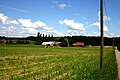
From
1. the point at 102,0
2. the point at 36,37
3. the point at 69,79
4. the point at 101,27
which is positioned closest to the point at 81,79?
the point at 69,79

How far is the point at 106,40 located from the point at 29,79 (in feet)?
504

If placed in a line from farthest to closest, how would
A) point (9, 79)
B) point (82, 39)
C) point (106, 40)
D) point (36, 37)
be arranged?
point (36, 37) → point (82, 39) → point (106, 40) → point (9, 79)

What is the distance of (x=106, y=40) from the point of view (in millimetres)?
162750

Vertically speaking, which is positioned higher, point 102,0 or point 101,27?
point 102,0

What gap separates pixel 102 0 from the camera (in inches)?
687

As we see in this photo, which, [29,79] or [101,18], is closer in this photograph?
[29,79]

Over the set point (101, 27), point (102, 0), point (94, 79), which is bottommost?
point (94, 79)

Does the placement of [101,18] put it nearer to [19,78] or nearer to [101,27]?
[101,27]

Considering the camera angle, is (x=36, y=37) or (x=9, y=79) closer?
(x=9, y=79)

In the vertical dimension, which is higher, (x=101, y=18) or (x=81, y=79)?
(x=101, y=18)

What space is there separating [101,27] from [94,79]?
537 centimetres

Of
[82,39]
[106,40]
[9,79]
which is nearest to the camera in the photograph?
[9,79]

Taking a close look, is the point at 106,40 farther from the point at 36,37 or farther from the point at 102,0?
→ the point at 102,0

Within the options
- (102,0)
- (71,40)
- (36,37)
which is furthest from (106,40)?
(102,0)
